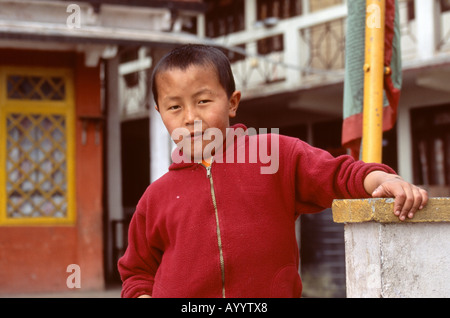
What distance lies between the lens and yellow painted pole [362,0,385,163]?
281cm

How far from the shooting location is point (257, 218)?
190cm

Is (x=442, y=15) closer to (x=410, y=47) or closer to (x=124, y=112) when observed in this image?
(x=410, y=47)

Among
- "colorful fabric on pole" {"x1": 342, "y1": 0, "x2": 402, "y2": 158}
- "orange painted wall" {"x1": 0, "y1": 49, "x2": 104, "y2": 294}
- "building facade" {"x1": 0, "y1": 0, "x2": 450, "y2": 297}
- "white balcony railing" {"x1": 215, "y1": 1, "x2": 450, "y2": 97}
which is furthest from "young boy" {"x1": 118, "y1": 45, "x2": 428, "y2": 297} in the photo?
"white balcony railing" {"x1": 215, "y1": 1, "x2": 450, "y2": 97}

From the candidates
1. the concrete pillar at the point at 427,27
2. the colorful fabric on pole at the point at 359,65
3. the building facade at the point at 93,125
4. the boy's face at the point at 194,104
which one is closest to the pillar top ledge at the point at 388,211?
the boy's face at the point at 194,104

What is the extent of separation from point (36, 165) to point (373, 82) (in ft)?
24.1

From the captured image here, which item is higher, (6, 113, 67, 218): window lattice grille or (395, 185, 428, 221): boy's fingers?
(6, 113, 67, 218): window lattice grille

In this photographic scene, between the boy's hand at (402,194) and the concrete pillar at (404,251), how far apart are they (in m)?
0.02

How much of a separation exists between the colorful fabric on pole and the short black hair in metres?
1.28

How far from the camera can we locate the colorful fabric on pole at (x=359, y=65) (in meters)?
3.20

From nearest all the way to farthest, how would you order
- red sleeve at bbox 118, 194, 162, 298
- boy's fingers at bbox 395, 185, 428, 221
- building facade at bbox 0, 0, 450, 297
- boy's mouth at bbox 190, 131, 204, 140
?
boy's fingers at bbox 395, 185, 428, 221 → boy's mouth at bbox 190, 131, 204, 140 → red sleeve at bbox 118, 194, 162, 298 → building facade at bbox 0, 0, 450, 297

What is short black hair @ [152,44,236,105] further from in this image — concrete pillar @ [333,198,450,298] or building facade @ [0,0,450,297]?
building facade @ [0,0,450,297]

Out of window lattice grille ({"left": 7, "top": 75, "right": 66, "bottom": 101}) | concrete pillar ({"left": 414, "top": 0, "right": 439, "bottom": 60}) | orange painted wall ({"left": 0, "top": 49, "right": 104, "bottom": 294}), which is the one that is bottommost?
orange painted wall ({"left": 0, "top": 49, "right": 104, "bottom": 294})

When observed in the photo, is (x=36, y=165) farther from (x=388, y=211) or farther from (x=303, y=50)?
(x=388, y=211)
